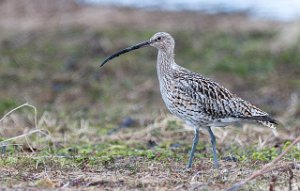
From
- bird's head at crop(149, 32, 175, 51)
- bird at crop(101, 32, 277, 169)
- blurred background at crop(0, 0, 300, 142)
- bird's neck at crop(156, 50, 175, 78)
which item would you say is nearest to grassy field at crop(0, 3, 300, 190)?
blurred background at crop(0, 0, 300, 142)

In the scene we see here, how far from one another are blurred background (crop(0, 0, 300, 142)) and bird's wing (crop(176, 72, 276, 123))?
297 centimetres

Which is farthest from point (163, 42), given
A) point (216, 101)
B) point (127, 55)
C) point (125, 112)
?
point (127, 55)

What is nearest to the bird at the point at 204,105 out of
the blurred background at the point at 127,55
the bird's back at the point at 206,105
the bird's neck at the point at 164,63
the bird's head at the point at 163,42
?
the bird's back at the point at 206,105

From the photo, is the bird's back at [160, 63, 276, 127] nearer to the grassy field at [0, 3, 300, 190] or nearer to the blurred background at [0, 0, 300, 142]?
the grassy field at [0, 3, 300, 190]

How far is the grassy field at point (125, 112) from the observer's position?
25.6 ft

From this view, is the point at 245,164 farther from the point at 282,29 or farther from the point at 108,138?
the point at 282,29

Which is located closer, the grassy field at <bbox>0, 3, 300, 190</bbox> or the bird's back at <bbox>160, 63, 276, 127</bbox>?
the grassy field at <bbox>0, 3, 300, 190</bbox>

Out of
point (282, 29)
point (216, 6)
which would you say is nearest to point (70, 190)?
point (282, 29)

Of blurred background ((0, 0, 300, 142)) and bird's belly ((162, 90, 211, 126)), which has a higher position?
blurred background ((0, 0, 300, 142))

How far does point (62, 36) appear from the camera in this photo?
54.7 ft

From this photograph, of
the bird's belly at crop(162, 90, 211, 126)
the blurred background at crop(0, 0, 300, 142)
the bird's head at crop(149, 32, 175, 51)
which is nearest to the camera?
the bird's belly at crop(162, 90, 211, 126)

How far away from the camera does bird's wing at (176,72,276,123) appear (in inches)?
349

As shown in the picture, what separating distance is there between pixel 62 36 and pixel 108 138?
6.36m

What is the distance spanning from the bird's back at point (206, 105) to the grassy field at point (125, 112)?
45 cm
